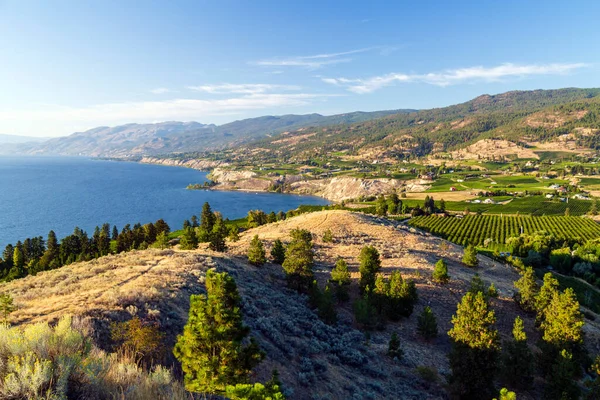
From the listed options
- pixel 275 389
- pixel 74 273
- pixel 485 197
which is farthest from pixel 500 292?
pixel 485 197

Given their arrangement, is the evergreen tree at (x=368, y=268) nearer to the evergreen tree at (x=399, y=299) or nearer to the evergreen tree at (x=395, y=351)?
the evergreen tree at (x=399, y=299)

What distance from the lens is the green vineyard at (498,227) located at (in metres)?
103

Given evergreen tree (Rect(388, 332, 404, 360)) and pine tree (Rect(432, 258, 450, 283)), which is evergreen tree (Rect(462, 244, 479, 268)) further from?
evergreen tree (Rect(388, 332, 404, 360))

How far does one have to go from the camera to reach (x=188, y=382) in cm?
1234

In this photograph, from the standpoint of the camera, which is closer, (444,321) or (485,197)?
(444,321)

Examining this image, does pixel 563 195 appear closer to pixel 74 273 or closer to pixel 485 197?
pixel 485 197

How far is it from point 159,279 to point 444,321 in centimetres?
3117

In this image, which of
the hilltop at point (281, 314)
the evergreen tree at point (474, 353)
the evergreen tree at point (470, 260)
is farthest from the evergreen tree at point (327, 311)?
the evergreen tree at point (470, 260)

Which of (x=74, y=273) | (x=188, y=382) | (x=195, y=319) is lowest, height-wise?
(x=74, y=273)

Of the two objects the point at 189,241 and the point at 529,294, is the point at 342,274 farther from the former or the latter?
the point at 189,241

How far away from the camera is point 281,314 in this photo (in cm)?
2842

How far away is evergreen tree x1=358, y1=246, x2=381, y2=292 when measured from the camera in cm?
4062

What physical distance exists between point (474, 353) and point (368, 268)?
18.3m

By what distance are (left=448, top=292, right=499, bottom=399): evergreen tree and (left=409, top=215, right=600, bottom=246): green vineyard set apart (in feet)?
263
